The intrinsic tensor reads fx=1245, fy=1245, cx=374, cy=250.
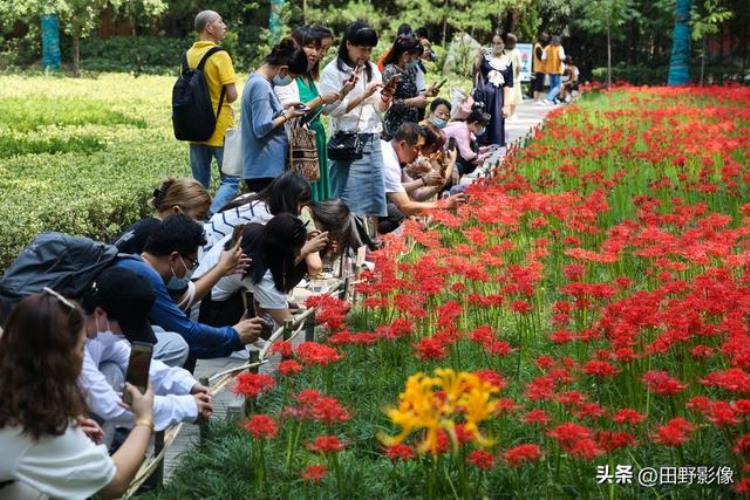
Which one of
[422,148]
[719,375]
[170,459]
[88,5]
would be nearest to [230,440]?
[170,459]

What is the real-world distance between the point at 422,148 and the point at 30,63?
25.5 metres

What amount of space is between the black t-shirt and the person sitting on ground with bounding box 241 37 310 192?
2347mm

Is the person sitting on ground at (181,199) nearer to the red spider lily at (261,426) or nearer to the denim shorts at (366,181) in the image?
the denim shorts at (366,181)

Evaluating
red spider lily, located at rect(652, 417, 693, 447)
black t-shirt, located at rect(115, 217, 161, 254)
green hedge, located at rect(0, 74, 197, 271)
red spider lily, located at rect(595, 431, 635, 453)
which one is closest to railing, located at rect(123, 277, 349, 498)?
black t-shirt, located at rect(115, 217, 161, 254)

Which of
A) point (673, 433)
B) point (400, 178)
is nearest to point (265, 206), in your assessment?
point (400, 178)

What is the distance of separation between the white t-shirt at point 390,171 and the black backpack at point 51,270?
4.53m

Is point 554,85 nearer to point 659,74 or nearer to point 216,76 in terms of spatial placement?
point 659,74

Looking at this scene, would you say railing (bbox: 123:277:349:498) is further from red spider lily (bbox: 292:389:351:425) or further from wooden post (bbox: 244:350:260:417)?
red spider lily (bbox: 292:389:351:425)

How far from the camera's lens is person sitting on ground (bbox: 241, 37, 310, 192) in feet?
27.7

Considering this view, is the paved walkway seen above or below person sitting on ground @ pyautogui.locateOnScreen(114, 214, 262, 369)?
below

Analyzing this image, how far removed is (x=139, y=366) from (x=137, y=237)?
7.04 feet

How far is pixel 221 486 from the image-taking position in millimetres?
4434

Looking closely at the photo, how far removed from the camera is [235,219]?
704cm

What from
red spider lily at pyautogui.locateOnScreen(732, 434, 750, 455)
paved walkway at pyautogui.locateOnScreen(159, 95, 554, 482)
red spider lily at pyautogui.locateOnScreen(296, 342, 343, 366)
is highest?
red spider lily at pyautogui.locateOnScreen(296, 342, 343, 366)
